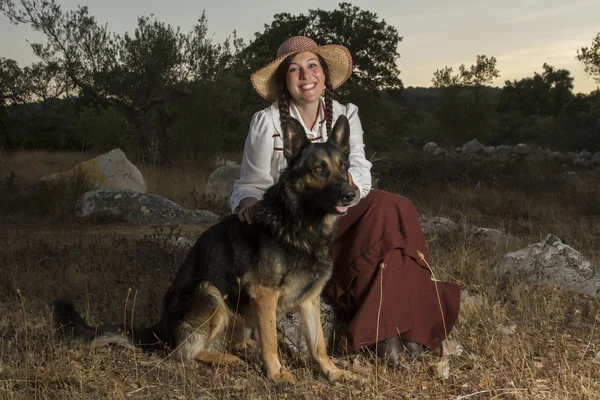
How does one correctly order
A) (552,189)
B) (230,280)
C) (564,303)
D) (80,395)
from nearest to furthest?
(80,395), (230,280), (564,303), (552,189)

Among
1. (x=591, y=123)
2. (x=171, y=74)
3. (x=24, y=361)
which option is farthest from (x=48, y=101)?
(x=591, y=123)

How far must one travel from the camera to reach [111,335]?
4.19m

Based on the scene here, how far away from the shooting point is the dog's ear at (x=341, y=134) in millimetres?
3943

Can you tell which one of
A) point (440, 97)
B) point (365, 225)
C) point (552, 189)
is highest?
point (440, 97)

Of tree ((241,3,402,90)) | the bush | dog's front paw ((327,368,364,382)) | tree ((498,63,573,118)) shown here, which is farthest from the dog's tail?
tree ((498,63,573,118))

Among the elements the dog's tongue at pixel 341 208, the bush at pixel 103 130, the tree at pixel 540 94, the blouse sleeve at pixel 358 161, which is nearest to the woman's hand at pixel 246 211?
the dog's tongue at pixel 341 208

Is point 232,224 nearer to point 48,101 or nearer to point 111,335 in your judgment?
point 111,335

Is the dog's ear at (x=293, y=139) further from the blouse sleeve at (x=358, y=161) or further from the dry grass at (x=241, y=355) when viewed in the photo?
the dry grass at (x=241, y=355)

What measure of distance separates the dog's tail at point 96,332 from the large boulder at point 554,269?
140 inches

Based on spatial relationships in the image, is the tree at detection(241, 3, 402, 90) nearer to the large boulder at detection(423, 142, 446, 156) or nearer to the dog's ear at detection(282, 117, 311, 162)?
the large boulder at detection(423, 142, 446, 156)

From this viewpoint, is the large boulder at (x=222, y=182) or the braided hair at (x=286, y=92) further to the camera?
the large boulder at (x=222, y=182)

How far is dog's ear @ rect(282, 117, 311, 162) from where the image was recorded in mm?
3773

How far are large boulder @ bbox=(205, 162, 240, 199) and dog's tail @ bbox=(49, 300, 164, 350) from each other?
345 inches

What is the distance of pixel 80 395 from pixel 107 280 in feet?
9.68
